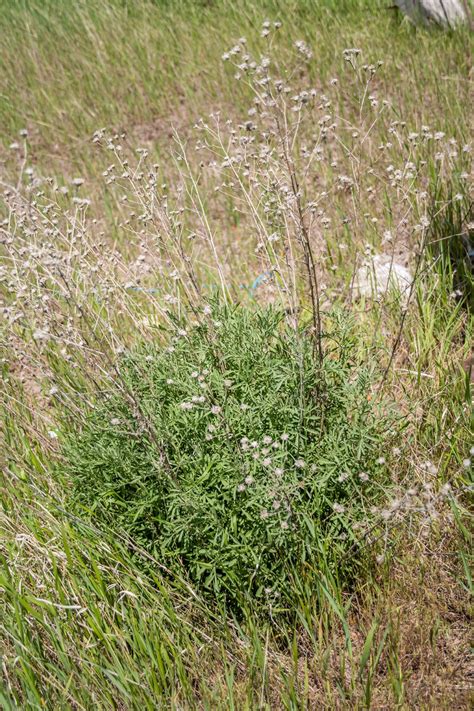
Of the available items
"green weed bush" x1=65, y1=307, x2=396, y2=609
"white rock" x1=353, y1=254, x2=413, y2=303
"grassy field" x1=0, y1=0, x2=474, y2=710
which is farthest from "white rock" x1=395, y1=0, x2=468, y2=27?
"green weed bush" x1=65, y1=307, x2=396, y2=609

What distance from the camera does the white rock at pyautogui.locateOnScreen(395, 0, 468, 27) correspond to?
7.02 m

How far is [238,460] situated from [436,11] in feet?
19.9

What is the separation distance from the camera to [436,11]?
7137mm

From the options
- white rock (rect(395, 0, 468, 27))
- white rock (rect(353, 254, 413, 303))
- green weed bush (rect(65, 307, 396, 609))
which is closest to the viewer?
green weed bush (rect(65, 307, 396, 609))

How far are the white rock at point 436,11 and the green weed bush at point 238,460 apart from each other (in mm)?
5259

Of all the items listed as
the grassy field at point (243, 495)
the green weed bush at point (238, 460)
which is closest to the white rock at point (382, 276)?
the grassy field at point (243, 495)

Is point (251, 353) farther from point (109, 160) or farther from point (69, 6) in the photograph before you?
point (69, 6)

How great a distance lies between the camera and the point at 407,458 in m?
3.08

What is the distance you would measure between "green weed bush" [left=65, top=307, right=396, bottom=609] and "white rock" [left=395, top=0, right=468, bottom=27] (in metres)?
5.26

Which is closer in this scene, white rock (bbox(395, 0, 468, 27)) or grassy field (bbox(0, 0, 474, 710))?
grassy field (bbox(0, 0, 474, 710))

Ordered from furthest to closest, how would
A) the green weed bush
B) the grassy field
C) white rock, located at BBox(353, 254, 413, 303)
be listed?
white rock, located at BBox(353, 254, 413, 303) < the green weed bush < the grassy field

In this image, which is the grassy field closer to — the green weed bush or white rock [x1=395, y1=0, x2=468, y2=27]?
the green weed bush

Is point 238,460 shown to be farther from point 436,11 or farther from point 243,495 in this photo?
point 436,11

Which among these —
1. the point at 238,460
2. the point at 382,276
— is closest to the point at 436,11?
the point at 382,276
